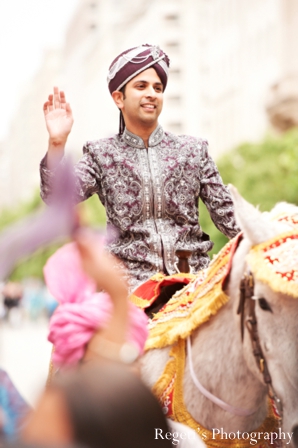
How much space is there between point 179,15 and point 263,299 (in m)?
94.1

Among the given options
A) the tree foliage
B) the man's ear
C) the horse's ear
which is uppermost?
the man's ear

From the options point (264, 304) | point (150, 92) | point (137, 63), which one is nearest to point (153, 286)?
point (264, 304)

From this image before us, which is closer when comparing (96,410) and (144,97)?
(96,410)

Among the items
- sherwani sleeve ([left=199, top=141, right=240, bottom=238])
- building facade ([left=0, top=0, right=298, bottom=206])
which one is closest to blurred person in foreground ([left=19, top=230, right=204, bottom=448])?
sherwani sleeve ([left=199, top=141, right=240, bottom=238])

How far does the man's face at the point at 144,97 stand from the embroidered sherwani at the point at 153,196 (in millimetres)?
140

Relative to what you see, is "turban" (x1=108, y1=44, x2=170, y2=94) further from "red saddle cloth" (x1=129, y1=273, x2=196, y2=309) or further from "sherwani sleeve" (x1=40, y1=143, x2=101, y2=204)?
"red saddle cloth" (x1=129, y1=273, x2=196, y2=309)

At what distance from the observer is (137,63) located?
5020mm

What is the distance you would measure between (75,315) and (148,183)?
1.50 metres

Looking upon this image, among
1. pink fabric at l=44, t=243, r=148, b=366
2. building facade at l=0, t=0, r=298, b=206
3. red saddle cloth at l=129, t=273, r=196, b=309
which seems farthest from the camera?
building facade at l=0, t=0, r=298, b=206

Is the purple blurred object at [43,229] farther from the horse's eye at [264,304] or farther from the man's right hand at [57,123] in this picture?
the man's right hand at [57,123]

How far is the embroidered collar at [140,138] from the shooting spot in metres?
5.19

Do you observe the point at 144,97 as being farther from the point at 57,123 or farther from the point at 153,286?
the point at 153,286

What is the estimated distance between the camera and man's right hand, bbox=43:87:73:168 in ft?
15.4

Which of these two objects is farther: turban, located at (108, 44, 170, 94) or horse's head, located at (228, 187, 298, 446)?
turban, located at (108, 44, 170, 94)
